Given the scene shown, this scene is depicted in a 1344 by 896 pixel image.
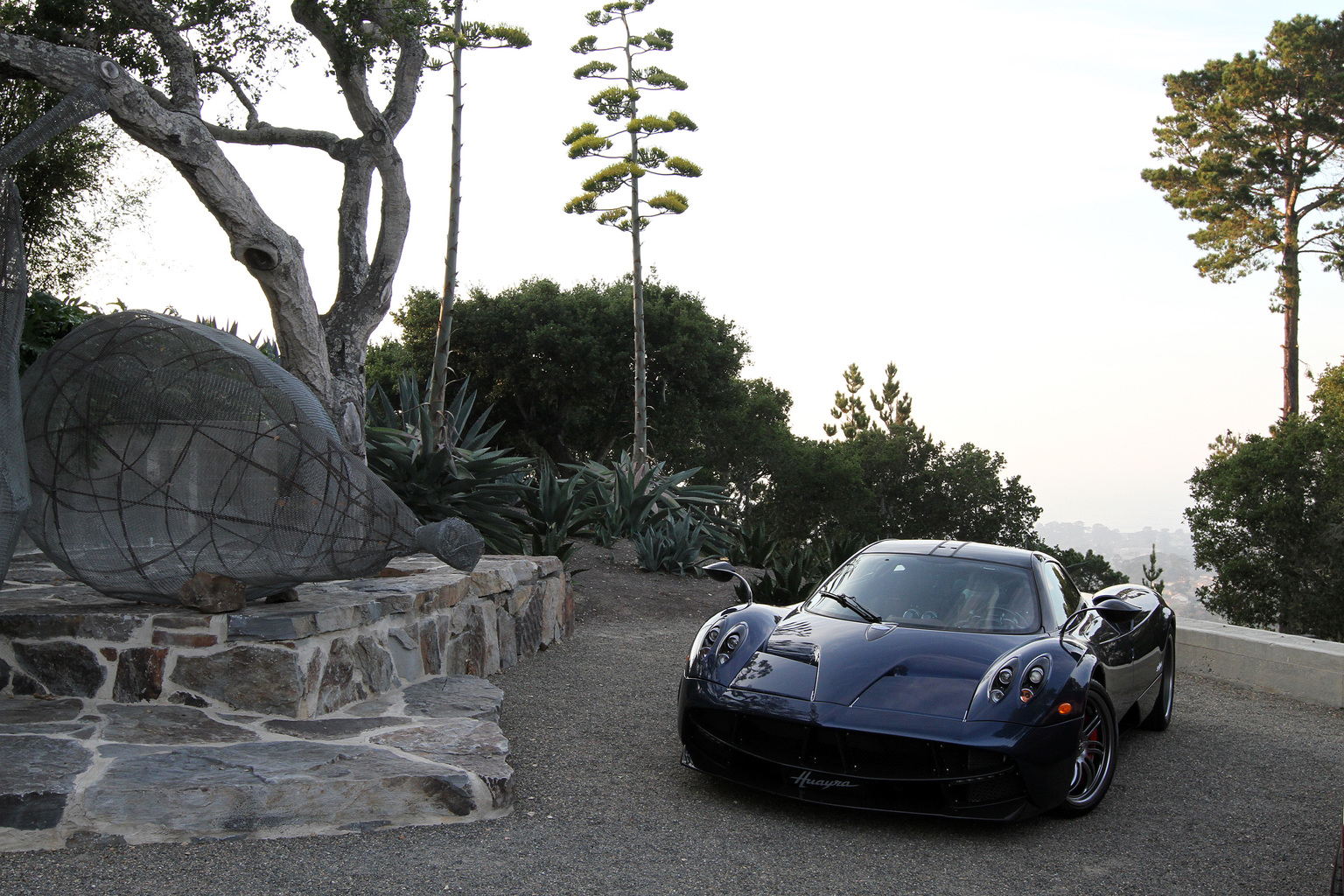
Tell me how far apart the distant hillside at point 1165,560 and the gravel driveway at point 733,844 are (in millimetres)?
2099

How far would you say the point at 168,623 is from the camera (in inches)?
184

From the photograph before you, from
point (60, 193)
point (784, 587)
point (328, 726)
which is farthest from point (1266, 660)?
point (60, 193)

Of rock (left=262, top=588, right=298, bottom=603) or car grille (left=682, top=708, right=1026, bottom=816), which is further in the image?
rock (left=262, top=588, right=298, bottom=603)

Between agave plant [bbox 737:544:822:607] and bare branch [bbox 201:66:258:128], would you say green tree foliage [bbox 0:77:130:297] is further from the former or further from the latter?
agave plant [bbox 737:544:822:607]

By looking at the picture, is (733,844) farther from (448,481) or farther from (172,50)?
(172,50)

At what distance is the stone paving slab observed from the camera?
3.63 meters

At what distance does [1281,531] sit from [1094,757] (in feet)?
80.5

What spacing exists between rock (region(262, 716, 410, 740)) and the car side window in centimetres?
326

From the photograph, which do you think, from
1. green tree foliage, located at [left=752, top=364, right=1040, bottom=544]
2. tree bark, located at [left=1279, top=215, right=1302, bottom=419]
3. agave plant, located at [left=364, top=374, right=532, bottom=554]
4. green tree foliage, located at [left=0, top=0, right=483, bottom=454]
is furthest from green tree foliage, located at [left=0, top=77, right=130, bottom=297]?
tree bark, located at [left=1279, top=215, right=1302, bottom=419]

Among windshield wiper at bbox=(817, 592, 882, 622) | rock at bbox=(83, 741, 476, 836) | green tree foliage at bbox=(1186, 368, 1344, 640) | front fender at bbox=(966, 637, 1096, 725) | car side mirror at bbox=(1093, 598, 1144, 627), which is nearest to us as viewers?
rock at bbox=(83, 741, 476, 836)

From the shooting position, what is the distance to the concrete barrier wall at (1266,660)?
23.5 ft

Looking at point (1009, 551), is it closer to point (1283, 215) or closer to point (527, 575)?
point (527, 575)

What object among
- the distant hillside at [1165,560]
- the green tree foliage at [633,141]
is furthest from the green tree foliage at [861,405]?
the green tree foliage at [633,141]

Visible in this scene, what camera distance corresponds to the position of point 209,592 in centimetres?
470
